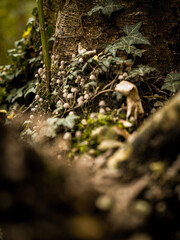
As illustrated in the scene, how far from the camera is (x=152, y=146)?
3.26 ft

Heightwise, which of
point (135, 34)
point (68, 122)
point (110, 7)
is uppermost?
point (110, 7)

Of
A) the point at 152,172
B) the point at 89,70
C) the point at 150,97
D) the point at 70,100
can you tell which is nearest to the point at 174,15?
the point at 150,97

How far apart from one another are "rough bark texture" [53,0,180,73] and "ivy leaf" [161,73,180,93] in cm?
20

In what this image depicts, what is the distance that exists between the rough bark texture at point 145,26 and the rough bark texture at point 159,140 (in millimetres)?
1284

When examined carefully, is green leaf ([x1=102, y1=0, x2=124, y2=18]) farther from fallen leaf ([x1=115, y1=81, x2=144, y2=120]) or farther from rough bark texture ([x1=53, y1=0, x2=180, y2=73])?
fallen leaf ([x1=115, y1=81, x2=144, y2=120])

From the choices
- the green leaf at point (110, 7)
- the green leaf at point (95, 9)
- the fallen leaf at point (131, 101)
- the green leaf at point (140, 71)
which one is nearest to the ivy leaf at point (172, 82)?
the green leaf at point (140, 71)

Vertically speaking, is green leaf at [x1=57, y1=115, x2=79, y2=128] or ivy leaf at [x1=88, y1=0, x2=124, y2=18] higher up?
ivy leaf at [x1=88, y1=0, x2=124, y2=18]

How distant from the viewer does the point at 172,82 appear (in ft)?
6.10

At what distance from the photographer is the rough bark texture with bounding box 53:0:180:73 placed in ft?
6.59

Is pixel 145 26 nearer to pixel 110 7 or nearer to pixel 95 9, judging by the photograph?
pixel 110 7

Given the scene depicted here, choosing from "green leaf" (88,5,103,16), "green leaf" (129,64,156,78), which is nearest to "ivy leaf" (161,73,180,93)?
"green leaf" (129,64,156,78)

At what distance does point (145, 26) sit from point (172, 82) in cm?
71

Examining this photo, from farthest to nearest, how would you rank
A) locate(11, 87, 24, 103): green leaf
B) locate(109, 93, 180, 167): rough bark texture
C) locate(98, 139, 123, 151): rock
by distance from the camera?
1. locate(11, 87, 24, 103): green leaf
2. locate(98, 139, 123, 151): rock
3. locate(109, 93, 180, 167): rough bark texture

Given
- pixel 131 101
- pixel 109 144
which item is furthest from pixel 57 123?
pixel 131 101
